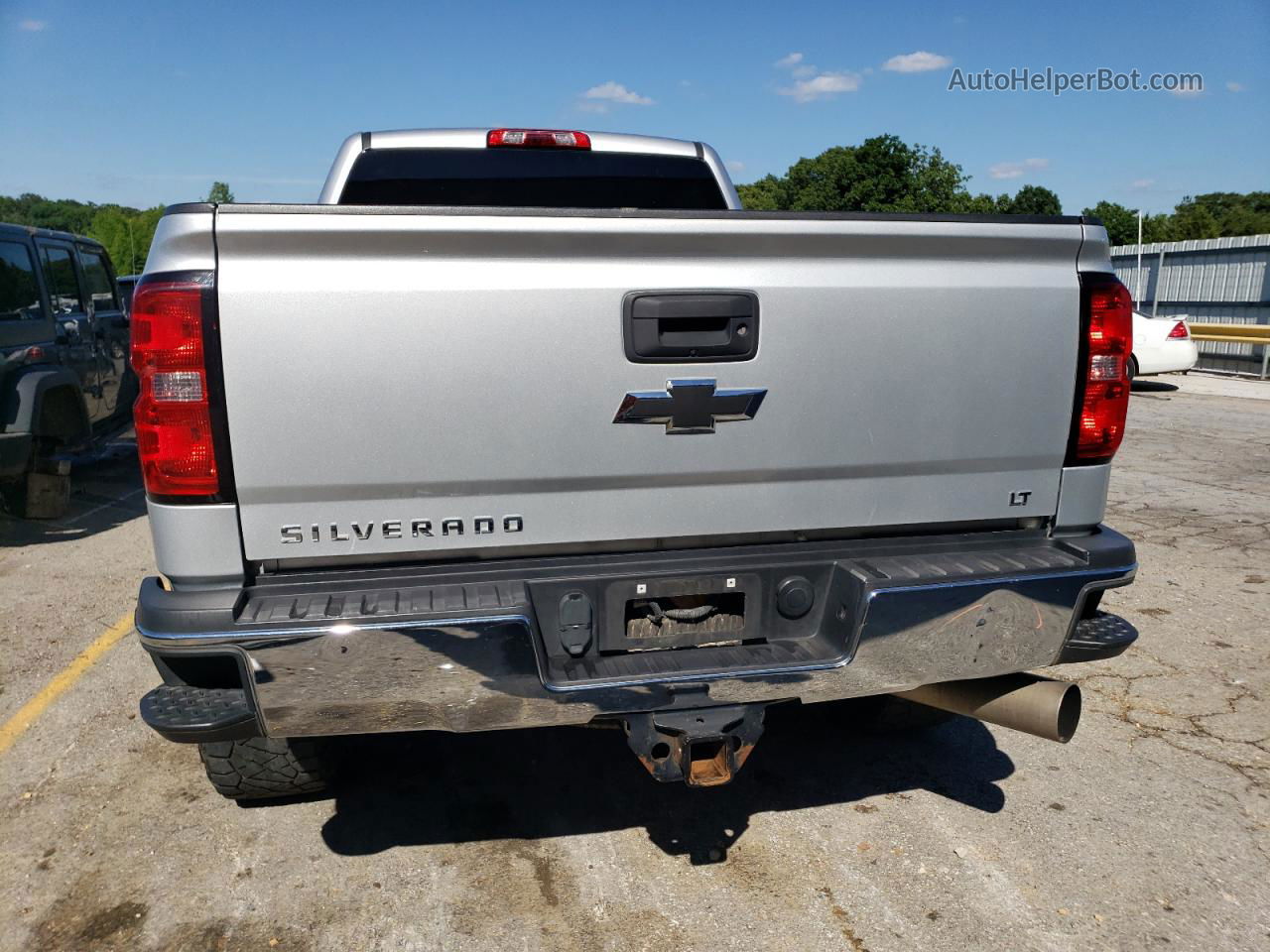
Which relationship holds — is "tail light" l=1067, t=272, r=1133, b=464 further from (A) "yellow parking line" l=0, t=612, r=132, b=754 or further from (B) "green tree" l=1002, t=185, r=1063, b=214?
(B) "green tree" l=1002, t=185, r=1063, b=214

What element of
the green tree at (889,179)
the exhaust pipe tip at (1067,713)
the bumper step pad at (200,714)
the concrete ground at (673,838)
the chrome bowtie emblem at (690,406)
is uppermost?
the green tree at (889,179)

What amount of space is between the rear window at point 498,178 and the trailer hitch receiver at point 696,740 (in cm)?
234

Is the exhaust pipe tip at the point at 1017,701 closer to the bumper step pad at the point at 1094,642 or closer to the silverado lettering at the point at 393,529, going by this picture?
the bumper step pad at the point at 1094,642

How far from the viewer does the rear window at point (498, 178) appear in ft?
13.6

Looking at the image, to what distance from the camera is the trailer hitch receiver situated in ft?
8.20

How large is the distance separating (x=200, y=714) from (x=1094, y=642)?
2442mm

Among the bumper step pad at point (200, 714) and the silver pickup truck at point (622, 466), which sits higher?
the silver pickup truck at point (622, 466)

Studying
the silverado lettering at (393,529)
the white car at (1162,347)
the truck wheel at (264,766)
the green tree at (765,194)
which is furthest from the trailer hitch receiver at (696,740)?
the green tree at (765,194)

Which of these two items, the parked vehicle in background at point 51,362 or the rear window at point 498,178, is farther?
the parked vehicle in background at point 51,362

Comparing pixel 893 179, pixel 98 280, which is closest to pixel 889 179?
pixel 893 179

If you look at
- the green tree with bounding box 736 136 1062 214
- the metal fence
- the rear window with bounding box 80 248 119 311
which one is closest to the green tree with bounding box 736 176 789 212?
the green tree with bounding box 736 136 1062 214

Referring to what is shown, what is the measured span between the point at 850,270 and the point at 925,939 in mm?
1821

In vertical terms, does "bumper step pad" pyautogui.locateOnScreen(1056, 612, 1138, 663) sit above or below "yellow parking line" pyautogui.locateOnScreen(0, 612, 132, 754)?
above

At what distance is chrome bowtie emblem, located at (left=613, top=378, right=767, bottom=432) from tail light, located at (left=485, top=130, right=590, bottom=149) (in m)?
1.95
